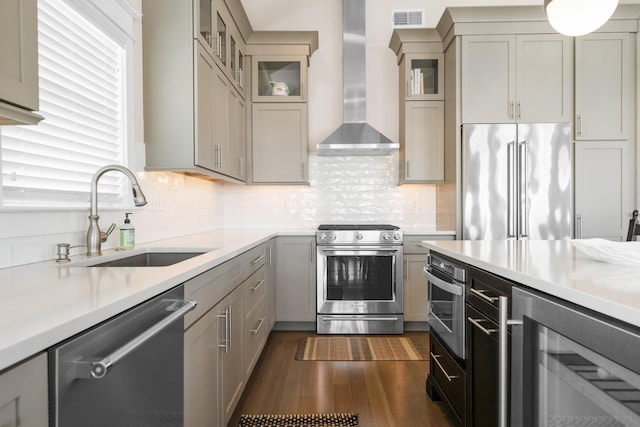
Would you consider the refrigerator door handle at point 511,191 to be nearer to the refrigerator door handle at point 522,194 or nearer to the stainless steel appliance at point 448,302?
the refrigerator door handle at point 522,194

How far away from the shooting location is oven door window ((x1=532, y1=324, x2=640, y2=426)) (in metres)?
0.76

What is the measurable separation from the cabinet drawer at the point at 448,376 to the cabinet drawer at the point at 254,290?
1.12 metres

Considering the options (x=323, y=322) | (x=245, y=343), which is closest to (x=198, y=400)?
(x=245, y=343)

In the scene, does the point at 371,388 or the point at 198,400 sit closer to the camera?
the point at 198,400

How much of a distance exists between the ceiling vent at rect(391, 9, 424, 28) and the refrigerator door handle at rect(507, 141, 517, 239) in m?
1.75

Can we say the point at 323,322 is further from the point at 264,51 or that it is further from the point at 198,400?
the point at 264,51

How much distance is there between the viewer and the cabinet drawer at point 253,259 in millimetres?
2223

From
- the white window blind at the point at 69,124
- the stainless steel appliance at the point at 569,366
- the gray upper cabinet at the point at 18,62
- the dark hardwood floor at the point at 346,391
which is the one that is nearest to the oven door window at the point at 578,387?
the stainless steel appliance at the point at 569,366

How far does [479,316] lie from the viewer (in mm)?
1499

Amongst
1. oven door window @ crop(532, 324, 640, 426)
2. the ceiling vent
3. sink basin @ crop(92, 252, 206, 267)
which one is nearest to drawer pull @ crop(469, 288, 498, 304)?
oven door window @ crop(532, 324, 640, 426)

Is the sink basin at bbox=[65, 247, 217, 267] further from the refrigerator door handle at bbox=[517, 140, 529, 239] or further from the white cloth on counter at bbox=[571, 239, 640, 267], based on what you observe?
the refrigerator door handle at bbox=[517, 140, 529, 239]

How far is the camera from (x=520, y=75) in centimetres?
339

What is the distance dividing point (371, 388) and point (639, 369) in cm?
192

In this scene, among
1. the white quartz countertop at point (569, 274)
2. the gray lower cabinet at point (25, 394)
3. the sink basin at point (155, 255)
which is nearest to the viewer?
the gray lower cabinet at point (25, 394)
